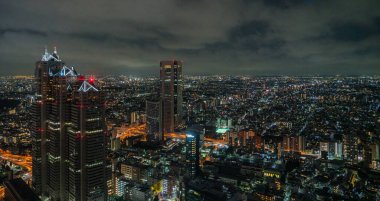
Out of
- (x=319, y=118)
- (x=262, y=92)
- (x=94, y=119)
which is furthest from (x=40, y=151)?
(x=262, y=92)

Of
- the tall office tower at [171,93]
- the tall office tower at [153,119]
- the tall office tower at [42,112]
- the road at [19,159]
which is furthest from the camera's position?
the tall office tower at [171,93]

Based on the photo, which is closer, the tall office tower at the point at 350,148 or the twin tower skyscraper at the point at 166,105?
the tall office tower at the point at 350,148

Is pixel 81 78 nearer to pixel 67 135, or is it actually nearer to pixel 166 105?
pixel 67 135

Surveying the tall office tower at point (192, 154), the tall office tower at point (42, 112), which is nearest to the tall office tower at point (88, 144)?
the tall office tower at point (42, 112)

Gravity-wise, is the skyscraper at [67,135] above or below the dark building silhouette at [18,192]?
above

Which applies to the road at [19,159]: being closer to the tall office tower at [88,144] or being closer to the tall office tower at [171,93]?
the tall office tower at [88,144]

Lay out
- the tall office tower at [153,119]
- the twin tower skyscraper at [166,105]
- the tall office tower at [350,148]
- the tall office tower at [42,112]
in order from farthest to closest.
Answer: the twin tower skyscraper at [166,105] → the tall office tower at [153,119] → the tall office tower at [350,148] → the tall office tower at [42,112]

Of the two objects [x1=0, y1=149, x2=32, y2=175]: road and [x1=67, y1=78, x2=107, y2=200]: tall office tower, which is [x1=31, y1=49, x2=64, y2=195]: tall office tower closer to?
[x1=67, y1=78, x2=107, y2=200]: tall office tower

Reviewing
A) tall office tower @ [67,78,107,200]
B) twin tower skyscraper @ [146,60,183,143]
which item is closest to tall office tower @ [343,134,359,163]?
twin tower skyscraper @ [146,60,183,143]

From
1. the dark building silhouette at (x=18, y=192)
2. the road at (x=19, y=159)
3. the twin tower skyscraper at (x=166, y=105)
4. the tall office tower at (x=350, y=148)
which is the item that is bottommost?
the road at (x=19, y=159)
